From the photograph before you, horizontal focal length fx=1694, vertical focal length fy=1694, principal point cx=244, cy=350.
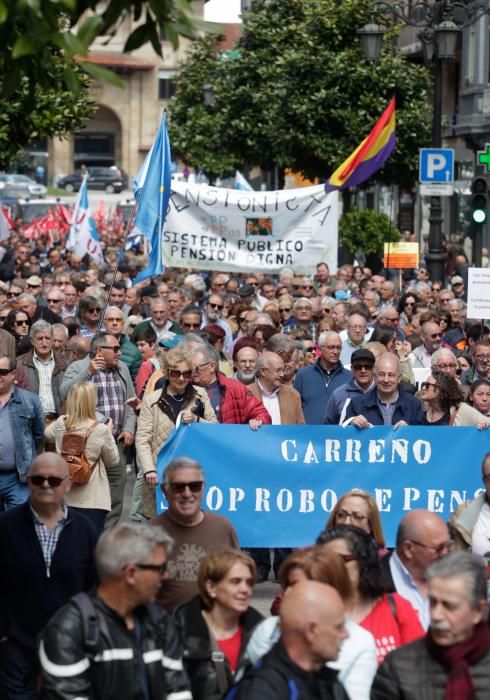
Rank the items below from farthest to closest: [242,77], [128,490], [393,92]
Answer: [242,77]
[393,92]
[128,490]

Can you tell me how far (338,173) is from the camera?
857 inches

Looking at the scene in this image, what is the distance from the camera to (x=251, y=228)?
19750mm

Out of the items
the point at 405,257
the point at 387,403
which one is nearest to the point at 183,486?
the point at 387,403

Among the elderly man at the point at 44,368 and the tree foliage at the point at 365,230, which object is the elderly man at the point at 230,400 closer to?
the elderly man at the point at 44,368

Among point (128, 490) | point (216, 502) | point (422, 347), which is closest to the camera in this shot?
point (216, 502)

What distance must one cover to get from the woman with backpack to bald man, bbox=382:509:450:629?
3.36m

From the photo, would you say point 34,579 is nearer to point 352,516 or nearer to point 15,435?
point 352,516

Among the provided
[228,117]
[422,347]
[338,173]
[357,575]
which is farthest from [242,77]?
[357,575]

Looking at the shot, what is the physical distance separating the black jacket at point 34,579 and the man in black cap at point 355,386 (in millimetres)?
4225

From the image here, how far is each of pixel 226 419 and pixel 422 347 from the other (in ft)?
16.8

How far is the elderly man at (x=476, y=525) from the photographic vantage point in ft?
24.5

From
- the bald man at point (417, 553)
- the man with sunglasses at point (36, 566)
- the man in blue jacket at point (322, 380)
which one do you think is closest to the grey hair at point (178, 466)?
the man with sunglasses at point (36, 566)

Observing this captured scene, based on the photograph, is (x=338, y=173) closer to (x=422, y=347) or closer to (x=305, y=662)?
(x=422, y=347)

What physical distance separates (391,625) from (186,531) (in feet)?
3.93
